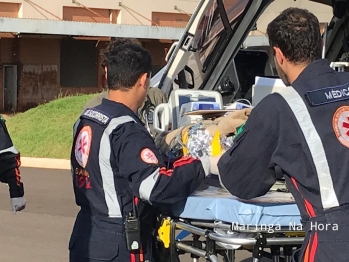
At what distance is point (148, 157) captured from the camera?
328 cm

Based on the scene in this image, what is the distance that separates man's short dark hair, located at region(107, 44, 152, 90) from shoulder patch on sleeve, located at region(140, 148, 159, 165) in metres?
0.36

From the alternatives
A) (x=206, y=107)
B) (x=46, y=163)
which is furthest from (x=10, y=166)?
(x=46, y=163)

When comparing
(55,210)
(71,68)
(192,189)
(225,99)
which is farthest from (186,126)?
(71,68)

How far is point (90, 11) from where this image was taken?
31.9m

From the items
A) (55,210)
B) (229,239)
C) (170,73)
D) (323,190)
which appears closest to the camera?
(323,190)

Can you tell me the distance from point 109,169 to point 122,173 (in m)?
0.09

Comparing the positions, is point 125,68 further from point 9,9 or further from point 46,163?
point 9,9

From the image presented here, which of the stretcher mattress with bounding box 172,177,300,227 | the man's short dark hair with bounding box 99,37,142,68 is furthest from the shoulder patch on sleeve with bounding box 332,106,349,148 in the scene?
the man's short dark hair with bounding box 99,37,142,68

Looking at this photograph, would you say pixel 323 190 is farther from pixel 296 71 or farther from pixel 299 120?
pixel 296 71

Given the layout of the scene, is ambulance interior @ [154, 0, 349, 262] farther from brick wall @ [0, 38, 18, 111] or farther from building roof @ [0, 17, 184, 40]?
brick wall @ [0, 38, 18, 111]

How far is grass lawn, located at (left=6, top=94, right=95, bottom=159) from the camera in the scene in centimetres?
1502

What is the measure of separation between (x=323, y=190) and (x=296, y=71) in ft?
1.62

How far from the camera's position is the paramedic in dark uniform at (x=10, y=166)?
4.10 m

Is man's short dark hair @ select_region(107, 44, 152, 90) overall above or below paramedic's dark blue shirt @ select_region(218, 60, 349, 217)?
above
